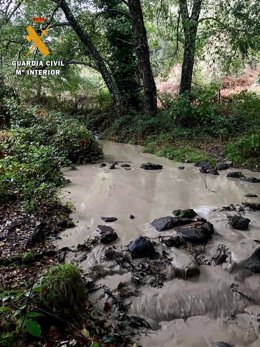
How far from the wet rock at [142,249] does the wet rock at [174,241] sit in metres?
0.26

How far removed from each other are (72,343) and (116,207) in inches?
128

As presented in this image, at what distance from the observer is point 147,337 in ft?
10.2

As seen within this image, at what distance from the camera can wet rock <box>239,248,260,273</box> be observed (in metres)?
4.07

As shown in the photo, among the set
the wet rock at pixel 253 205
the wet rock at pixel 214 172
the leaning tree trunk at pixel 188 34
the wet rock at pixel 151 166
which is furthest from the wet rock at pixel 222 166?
the leaning tree trunk at pixel 188 34

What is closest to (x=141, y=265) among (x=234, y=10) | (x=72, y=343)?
(x=72, y=343)

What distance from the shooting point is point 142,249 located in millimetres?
4320

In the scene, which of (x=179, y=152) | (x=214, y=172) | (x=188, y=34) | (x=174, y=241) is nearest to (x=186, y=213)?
(x=174, y=241)

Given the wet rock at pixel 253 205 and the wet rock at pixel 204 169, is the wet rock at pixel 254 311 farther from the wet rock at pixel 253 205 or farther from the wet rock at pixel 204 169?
the wet rock at pixel 204 169

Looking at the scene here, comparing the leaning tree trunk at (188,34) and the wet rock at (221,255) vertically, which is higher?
the leaning tree trunk at (188,34)

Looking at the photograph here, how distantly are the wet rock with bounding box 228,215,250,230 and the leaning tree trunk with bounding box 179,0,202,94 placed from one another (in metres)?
Result: 7.26

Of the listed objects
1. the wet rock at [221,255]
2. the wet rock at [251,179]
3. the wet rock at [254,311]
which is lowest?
the wet rock at [254,311]

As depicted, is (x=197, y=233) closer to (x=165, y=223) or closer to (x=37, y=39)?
(x=165, y=223)

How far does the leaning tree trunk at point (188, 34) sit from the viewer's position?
35.5 feet

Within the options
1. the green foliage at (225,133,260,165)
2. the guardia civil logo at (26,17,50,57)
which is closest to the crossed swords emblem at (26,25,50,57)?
the guardia civil logo at (26,17,50,57)
